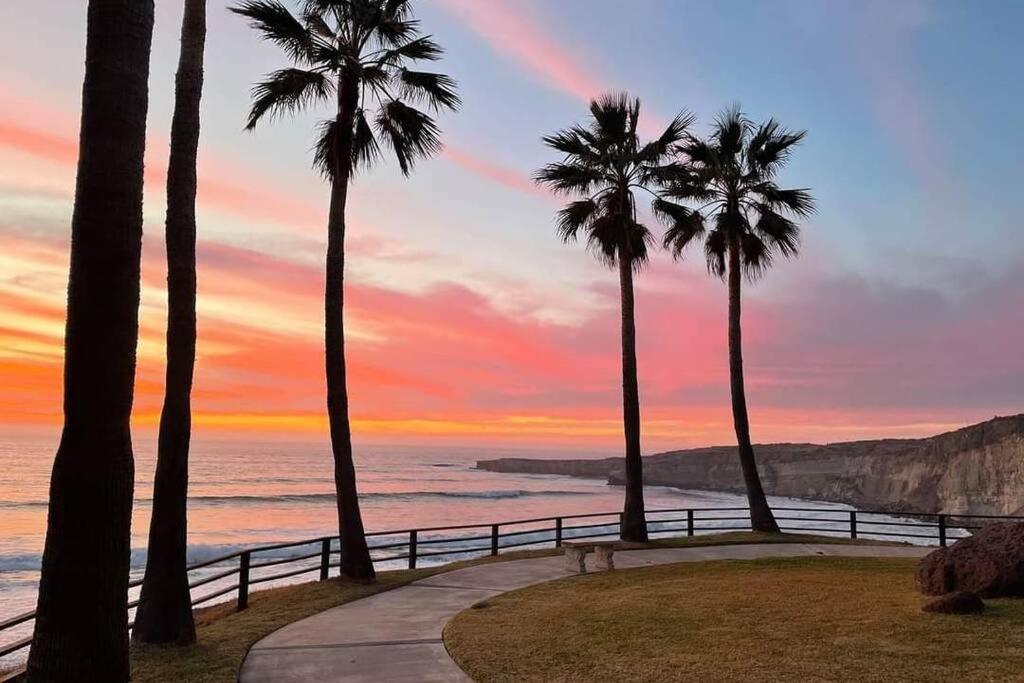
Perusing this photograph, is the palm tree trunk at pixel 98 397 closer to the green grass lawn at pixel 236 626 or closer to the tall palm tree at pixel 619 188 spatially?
the green grass lawn at pixel 236 626

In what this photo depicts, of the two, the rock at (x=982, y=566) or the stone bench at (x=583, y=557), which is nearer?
the rock at (x=982, y=566)

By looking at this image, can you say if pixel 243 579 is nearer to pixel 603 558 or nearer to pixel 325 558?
pixel 325 558

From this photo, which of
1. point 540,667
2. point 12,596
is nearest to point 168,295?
point 540,667

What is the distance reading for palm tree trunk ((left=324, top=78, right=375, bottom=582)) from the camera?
14.9 meters

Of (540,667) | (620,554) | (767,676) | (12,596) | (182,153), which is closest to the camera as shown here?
(767,676)

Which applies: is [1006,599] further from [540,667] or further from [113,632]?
[113,632]

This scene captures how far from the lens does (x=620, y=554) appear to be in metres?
19.7

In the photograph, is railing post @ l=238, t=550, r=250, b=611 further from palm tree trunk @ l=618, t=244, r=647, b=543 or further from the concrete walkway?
palm tree trunk @ l=618, t=244, r=647, b=543

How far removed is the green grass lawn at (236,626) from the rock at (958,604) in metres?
8.92

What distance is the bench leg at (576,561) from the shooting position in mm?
15977

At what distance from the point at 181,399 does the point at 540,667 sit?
5.90m

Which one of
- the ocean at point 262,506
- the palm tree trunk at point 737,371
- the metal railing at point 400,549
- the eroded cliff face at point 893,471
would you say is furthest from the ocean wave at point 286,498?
the eroded cliff face at point 893,471

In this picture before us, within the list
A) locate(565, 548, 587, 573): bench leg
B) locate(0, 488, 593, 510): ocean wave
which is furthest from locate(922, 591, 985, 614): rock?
locate(0, 488, 593, 510): ocean wave

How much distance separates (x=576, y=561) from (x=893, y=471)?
9632cm
